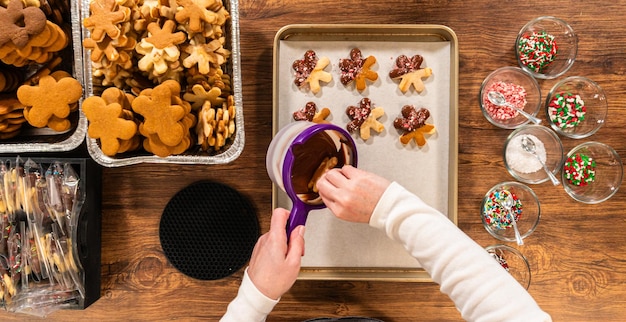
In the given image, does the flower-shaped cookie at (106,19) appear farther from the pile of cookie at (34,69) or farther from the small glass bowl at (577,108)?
the small glass bowl at (577,108)

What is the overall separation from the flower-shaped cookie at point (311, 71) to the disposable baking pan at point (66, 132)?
47 cm

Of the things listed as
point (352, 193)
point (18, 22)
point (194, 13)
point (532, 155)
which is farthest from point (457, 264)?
point (18, 22)

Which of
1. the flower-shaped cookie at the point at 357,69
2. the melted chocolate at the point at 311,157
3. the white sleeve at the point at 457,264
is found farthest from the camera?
the flower-shaped cookie at the point at 357,69

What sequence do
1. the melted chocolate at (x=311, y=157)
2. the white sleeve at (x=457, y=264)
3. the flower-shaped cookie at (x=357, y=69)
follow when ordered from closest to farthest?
1. the white sleeve at (x=457, y=264)
2. the melted chocolate at (x=311, y=157)
3. the flower-shaped cookie at (x=357, y=69)

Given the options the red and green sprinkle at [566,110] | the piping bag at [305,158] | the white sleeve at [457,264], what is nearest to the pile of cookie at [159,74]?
the piping bag at [305,158]

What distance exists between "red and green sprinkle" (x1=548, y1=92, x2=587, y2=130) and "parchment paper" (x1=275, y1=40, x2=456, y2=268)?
0.88 ft

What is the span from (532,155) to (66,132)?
1088 millimetres

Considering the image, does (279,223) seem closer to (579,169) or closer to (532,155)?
(532,155)

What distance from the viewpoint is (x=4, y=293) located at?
1029 mm

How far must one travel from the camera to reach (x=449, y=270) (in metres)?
0.83

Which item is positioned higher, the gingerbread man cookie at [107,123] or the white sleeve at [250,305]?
the gingerbread man cookie at [107,123]

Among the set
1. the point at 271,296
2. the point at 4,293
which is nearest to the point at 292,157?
the point at 271,296

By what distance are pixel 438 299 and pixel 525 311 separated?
340 mm

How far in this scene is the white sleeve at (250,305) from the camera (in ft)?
2.76
